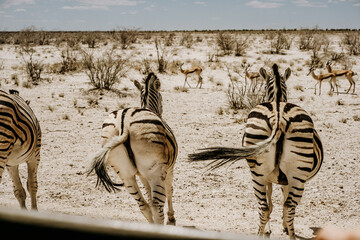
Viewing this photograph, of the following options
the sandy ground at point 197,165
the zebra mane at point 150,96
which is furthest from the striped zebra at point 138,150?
the zebra mane at point 150,96

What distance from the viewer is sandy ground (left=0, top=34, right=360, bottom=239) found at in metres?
5.62

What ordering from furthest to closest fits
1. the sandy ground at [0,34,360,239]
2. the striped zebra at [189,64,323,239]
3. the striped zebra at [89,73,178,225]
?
the sandy ground at [0,34,360,239]
the striped zebra at [89,73,178,225]
the striped zebra at [189,64,323,239]

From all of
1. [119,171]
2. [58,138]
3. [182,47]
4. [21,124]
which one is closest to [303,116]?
[119,171]

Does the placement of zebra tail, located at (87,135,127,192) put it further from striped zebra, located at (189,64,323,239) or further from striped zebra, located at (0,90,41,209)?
striped zebra, located at (0,90,41,209)

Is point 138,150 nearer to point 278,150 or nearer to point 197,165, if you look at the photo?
point 278,150

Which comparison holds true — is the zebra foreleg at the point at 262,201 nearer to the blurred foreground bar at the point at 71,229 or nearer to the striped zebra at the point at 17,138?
the striped zebra at the point at 17,138

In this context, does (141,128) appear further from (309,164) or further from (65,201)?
(65,201)


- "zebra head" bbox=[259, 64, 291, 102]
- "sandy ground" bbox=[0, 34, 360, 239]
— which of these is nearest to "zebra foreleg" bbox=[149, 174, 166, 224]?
"sandy ground" bbox=[0, 34, 360, 239]

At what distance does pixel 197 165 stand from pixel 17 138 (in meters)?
4.02

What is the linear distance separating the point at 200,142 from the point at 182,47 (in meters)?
26.0

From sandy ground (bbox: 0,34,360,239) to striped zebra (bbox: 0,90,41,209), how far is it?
0.80 metres

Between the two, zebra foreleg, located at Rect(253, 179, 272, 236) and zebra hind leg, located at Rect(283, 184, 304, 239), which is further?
zebra foreleg, located at Rect(253, 179, 272, 236)

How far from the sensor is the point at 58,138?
30.6 ft

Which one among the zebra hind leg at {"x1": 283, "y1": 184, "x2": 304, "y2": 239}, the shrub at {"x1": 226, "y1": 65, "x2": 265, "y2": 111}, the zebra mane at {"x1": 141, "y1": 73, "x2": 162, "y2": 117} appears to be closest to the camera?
the zebra hind leg at {"x1": 283, "y1": 184, "x2": 304, "y2": 239}
